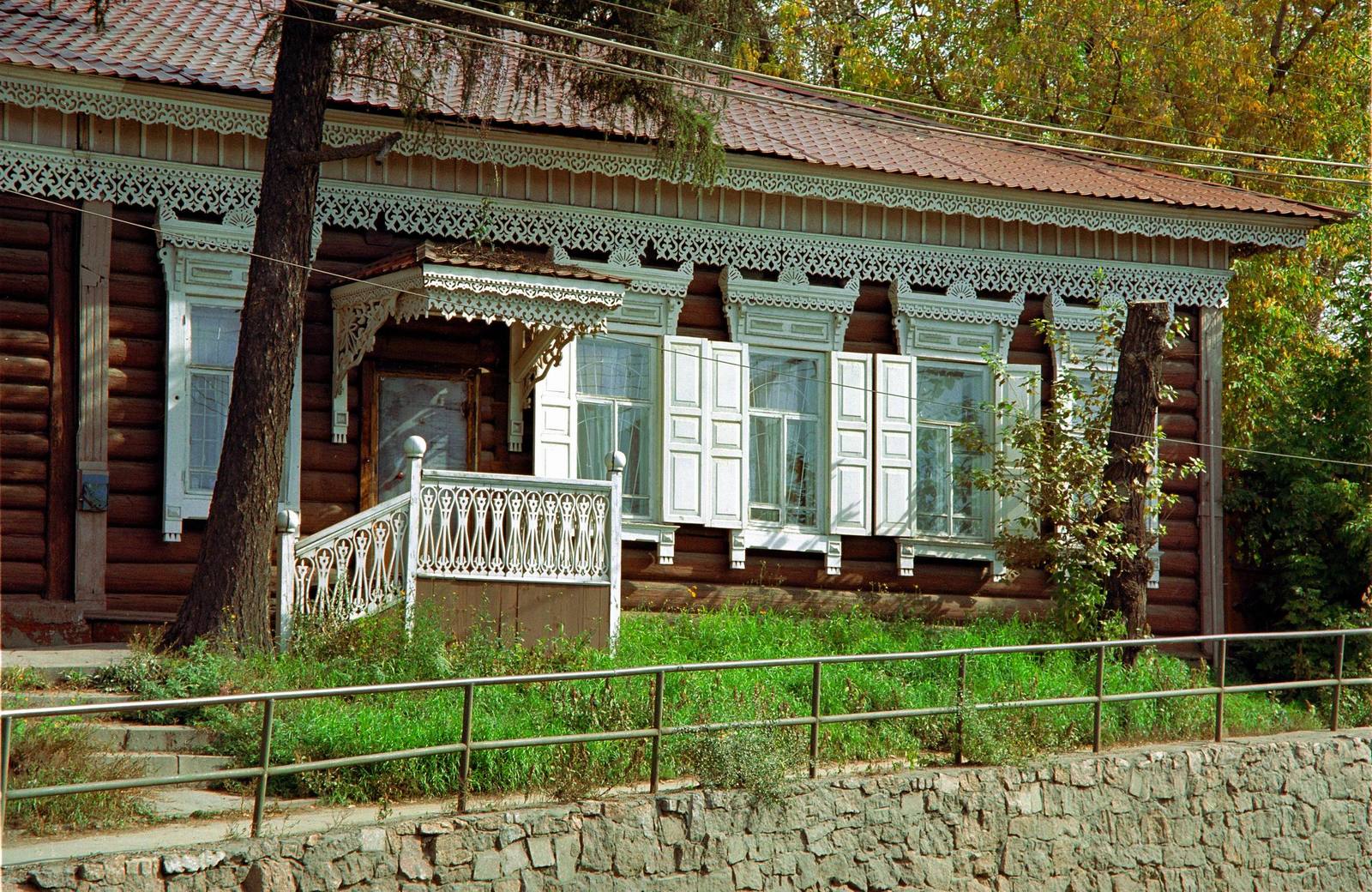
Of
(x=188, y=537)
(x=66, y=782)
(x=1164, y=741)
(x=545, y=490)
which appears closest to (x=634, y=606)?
(x=545, y=490)

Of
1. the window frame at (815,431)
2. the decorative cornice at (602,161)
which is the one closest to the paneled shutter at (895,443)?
the window frame at (815,431)

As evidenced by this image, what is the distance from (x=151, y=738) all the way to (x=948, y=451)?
8002 mm

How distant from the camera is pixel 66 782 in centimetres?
726

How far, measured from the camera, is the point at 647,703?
9.23 metres

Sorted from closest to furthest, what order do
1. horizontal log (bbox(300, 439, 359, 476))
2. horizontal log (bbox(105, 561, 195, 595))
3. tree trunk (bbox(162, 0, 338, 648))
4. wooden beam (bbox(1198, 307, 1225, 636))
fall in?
tree trunk (bbox(162, 0, 338, 648)) < horizontal log (bbox(105, 561, 195, 595)) < horizontal log (bbox(300, 439, 359, 476)) < wooden beam (bbox(1198, 307, 1225, 636))

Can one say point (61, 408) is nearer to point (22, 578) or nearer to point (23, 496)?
point (23, 496)

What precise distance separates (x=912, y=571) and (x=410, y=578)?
5122mm

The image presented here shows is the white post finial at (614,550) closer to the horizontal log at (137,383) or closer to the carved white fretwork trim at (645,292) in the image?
the carved white fretwork trim at (645,292)

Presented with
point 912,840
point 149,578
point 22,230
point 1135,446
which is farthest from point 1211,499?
point 22,230

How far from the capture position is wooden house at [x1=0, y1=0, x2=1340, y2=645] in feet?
37.0

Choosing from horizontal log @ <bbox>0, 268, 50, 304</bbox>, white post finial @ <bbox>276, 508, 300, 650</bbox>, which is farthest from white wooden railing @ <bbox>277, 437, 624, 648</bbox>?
horizontal log @ <bbox>0, 268, 50, 304</bbox>

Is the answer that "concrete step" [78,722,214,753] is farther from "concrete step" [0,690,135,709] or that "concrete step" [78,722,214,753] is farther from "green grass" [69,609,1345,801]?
"concrete step" [0,690,135,709]

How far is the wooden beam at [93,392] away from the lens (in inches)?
446

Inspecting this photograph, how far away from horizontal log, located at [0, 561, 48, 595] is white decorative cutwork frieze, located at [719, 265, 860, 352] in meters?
5.83
